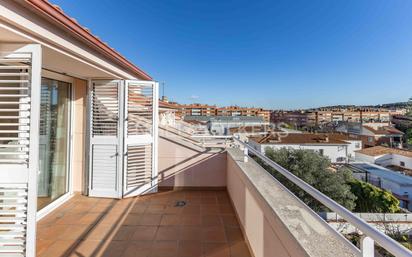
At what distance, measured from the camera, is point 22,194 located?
7.32 ft

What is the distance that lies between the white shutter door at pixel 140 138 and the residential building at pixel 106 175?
0.02m

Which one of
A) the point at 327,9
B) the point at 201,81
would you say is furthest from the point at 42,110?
the point at 201,81

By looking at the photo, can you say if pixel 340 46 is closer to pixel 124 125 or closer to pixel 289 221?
pixel 124 125

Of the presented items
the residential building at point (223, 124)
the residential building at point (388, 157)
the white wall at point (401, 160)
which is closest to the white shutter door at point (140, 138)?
the residential building at point (223, 124)

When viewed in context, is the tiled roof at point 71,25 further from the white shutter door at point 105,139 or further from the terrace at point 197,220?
the terrace at point 197,220

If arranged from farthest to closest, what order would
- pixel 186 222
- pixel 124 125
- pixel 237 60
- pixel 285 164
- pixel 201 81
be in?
pixel 201 81, pixel 237 60, pixel 285 164, pixel 124 125, pixel 186 222

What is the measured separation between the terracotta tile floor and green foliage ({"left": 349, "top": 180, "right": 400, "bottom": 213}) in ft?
34.8

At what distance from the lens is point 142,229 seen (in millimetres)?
3332

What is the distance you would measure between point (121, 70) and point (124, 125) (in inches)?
40.8

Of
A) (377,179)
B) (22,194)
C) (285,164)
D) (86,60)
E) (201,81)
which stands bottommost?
(377,179)

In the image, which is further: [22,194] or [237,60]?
[237,60]

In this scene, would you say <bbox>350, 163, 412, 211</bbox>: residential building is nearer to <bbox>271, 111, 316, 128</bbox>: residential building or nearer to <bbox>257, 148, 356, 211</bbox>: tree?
<bbox>257, 148, 356, 211</bbox>: tree

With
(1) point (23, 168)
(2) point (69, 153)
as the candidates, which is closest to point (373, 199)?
(2) point (69, 153)

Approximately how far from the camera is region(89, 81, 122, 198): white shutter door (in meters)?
4.48
